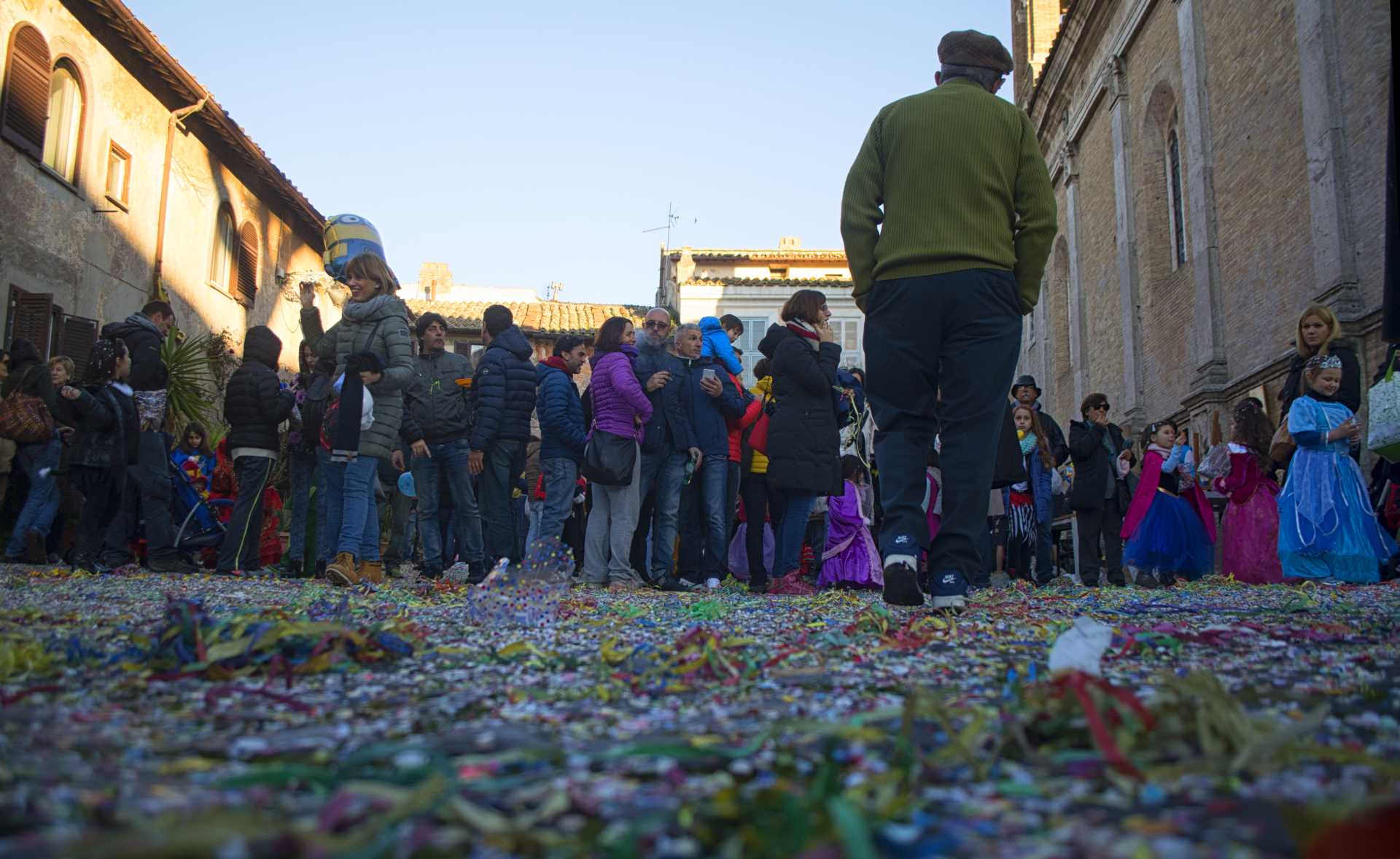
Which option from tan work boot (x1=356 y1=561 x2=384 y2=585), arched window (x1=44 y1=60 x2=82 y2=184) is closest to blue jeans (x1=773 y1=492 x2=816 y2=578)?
tan work boot (x1=356 y1=561 x2=384 y2=585)

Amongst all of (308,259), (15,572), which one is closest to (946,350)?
(15,572)

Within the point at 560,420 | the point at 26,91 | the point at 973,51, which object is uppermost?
the point at 26,91

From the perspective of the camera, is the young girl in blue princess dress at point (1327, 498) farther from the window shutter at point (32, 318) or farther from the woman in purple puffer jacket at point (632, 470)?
the window shutter at point (32, 318)

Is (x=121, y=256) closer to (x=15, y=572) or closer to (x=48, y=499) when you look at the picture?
(x=48, y=499)

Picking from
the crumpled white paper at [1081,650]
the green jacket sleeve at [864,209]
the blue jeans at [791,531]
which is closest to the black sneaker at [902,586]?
the green jacket sleeve at [864,209]

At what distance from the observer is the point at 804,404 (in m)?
7.77

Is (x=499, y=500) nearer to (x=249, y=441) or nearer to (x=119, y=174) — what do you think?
(x=249, y=441)

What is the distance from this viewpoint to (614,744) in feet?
6.67

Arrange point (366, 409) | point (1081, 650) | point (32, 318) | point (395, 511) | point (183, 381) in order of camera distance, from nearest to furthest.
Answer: point (1081, 650) → point (366, 409) → point (395, 511) → point (183, 381) → point (32, 318)

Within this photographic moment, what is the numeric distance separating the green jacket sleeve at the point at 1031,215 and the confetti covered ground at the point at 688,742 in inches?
70.4

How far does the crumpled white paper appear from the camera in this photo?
2.66 m

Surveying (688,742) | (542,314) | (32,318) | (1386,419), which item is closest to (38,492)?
(32,318)

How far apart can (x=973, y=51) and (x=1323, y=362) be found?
3.97 m

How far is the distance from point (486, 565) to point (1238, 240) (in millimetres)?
13539
